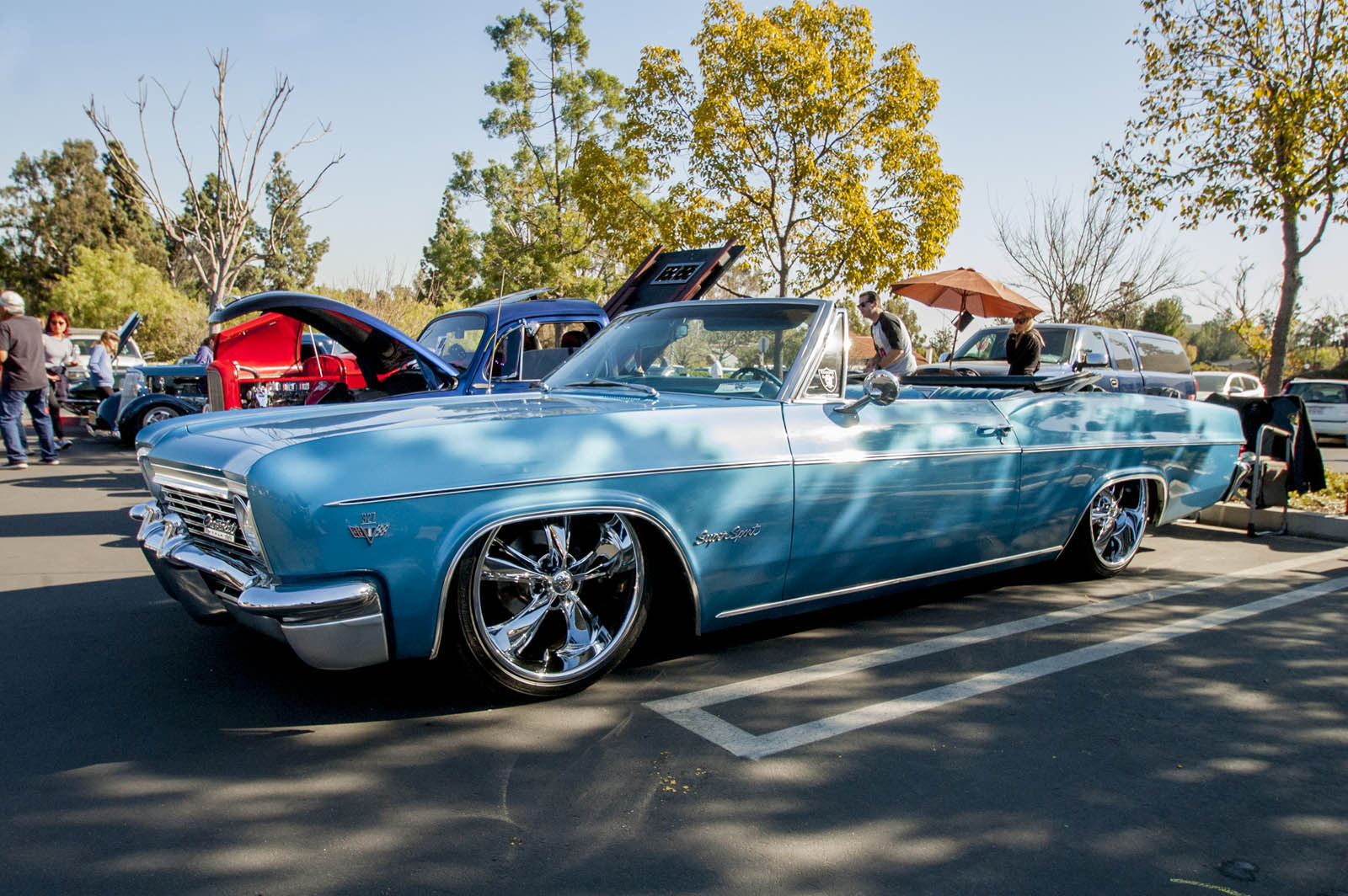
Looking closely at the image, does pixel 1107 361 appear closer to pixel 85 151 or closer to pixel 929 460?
pixel 929 460

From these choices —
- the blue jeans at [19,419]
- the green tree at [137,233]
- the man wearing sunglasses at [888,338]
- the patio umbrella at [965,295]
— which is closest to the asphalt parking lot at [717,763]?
the man wearing sunglasses at [888,338]

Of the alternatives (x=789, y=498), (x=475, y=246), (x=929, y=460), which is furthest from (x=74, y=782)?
(x=475, y=246)

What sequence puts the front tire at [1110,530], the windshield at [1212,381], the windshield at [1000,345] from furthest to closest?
the windshield at [1212,381] → the windshield at [1000,345] → the front tire at [1110,530]

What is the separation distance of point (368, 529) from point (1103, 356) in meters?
10.8

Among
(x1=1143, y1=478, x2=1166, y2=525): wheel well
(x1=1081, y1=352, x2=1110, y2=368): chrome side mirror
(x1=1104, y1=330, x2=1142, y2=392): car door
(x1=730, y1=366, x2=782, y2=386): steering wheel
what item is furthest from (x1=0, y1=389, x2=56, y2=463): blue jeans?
(x1=1104, y1=330, x2=1142, y2=392): car door

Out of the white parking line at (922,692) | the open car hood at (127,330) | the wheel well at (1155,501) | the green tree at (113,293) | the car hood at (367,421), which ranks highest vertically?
the green tree at (113,293)

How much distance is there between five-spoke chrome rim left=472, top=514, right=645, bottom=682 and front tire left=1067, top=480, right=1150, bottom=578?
2.86 m

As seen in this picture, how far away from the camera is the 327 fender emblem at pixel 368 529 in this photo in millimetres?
2803

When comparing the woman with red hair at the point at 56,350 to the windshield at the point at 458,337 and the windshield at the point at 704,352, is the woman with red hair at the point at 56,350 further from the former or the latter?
the windshield at the point at 704,352

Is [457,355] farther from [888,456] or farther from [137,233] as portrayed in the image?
[137,233]

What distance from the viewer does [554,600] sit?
3316 millimetres

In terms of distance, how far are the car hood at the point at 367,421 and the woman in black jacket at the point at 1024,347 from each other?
5.84 m

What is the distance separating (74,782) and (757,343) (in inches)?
115

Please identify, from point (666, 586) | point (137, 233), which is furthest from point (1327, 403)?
point (137, 233)
